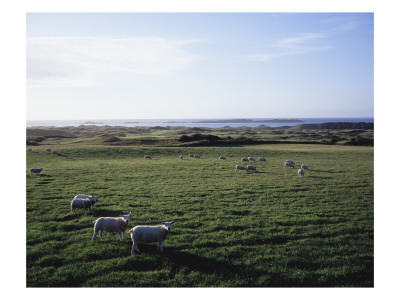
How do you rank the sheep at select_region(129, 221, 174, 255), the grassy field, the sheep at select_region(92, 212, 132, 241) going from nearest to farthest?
1. the grassy field
2. the sheep at select_region(129, 221, 174, 255)
3. the sheep at select_region(92, 212, 132, 241)

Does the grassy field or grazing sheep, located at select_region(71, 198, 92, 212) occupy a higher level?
grazing sheep, located at select_region(71, 198, 92, 212)

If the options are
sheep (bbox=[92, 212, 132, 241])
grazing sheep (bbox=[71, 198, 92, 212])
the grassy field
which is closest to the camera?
the grassy field

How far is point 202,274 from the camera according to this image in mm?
8078

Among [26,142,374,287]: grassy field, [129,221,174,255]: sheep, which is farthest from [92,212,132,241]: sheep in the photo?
[129,221,174,255]: sheep

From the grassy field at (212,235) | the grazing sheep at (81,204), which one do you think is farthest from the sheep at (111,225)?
the grazing sheep at (81,204)

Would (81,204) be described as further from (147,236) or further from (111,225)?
(147,236)

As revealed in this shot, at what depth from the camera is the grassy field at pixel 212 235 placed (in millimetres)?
8047

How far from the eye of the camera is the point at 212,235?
36.3 ft

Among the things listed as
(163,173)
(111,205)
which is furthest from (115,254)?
(163,173)

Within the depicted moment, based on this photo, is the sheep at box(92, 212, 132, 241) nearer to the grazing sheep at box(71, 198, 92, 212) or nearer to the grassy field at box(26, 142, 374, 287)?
the grassy field at box(26, 142, 374, 287)

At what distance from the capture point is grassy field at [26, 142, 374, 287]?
8.05 metres

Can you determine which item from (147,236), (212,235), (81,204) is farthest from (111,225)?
(81,204)
